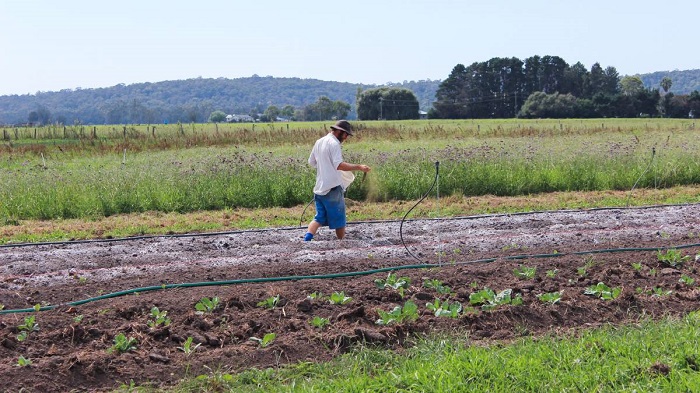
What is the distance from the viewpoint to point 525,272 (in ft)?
24.0

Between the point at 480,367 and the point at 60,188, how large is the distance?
10655 millimetres

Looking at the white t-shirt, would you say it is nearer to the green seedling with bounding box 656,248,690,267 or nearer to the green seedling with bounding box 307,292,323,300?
the green seedling with bounding box 307,292,323,300

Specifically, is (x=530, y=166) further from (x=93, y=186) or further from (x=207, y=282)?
(x=207, y=282)

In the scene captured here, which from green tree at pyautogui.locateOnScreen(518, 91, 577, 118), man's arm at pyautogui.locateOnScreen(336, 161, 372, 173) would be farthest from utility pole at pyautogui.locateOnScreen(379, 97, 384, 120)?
man's arm at pyautogui.locateOnScreen(336, 161, 372, 173)

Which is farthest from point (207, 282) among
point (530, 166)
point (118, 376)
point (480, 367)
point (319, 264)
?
point (530, 166)

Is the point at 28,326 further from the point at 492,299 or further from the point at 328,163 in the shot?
the point at 328,163

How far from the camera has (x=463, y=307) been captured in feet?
20.6

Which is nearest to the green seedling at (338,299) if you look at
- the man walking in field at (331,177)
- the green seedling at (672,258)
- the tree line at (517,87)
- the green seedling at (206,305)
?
the green seedling at (206,305)

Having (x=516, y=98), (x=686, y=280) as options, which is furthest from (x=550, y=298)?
(x=516, y=98)

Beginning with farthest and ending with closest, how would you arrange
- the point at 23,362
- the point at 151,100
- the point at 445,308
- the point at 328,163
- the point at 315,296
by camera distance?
the point at 151,100 → the point at 328,163 → the point at 315,296 → the point at 445,308 → the point at 23,362

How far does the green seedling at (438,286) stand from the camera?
666 cm

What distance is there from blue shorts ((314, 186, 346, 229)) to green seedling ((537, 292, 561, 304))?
3663 mm

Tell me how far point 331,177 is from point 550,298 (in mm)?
3748

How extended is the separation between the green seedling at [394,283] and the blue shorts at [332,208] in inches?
101
